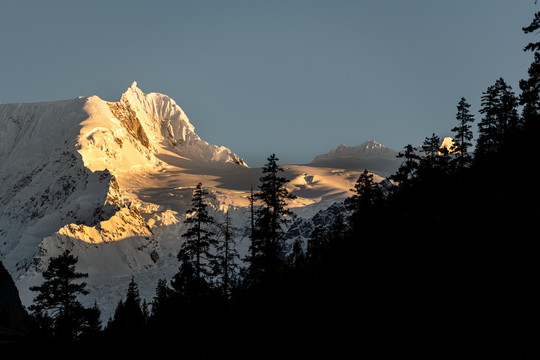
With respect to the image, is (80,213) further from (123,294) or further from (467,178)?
(467,178)

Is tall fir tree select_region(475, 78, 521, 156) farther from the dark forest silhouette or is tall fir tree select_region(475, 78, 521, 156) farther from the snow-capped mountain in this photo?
the snow-capped mountain

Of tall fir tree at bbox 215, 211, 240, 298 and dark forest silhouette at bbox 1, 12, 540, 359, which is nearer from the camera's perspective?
dark forest silhouette at bbox 1, 12, 540, 359

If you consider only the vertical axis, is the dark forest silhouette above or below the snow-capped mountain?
below

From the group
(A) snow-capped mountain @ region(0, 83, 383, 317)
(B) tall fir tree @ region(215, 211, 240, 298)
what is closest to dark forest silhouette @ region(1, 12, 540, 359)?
(B) tall fir tree @ region(215, 211, 240, 298)

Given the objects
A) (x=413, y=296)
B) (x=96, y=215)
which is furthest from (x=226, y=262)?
(x=96, y=215)

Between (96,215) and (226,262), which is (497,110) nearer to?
(226,262)

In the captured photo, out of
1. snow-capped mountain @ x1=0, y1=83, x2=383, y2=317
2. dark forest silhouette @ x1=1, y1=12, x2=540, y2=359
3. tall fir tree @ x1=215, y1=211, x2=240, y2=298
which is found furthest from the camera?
snow-capped mountain @ x1=0, y1=83, x2=383, y2=317

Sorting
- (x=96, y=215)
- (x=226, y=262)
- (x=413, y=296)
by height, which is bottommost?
(x=413, y=296)

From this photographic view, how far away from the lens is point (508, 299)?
31.0 feet

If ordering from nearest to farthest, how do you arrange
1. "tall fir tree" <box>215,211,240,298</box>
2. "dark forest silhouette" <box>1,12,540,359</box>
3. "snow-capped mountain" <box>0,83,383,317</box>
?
"dark forest silhouette" <box>1,12,540,359</box> < "tall fir tree" <box>215,211,240,298</box> < "snow-capped mountain" <box>0,83,383,317</box>

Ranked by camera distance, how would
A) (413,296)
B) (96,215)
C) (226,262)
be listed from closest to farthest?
1. (413,296)
2. (226,262)
3. (96,215)

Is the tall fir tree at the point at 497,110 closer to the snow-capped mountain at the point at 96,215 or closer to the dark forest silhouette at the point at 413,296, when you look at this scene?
the dark forest silhouette at the point at 413,296

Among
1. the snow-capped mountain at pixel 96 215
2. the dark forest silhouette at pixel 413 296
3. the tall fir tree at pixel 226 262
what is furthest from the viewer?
the snow-capped mountain at pixel 96 215

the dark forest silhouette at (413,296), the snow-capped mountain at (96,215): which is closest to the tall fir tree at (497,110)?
the dark forest silhouette at (413,296)
